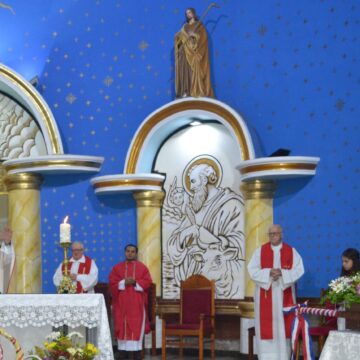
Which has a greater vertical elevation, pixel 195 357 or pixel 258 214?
pixel 258 214

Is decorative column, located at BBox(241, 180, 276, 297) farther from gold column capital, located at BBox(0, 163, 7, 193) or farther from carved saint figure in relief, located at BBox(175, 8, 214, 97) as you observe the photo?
gold column capital, located at BBox(0, 163, 7, 193)

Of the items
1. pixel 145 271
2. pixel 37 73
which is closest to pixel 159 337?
pixel 145 271

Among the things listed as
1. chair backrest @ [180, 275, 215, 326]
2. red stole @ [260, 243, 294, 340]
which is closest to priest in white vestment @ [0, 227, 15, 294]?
chair backrest @ [180, 275, 215, 326]

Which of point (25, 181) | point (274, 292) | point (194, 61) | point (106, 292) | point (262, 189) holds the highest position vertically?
point (194, 61)

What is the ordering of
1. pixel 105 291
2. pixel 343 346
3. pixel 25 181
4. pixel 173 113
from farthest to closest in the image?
pixel 25 181
pixel 105 291
pixel 173 113
pixel 343 346

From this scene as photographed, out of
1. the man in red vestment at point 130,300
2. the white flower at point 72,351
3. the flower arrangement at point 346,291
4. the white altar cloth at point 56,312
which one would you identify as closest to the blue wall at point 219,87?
the man in red vestment at point 130,300

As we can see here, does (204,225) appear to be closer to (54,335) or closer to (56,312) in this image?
(56,312)

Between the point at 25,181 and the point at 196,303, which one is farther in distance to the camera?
the point at 25,181

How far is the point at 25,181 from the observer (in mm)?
14297

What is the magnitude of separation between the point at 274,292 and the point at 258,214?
1561 mm

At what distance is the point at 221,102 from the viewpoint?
1310 cm

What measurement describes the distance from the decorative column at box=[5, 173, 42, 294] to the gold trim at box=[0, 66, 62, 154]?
627 mm

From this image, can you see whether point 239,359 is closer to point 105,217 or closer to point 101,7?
point 105,217

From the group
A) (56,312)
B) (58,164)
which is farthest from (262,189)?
(56,312)
